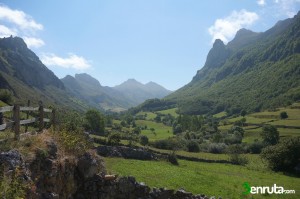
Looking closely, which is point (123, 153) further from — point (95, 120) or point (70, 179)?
point (95, 120)

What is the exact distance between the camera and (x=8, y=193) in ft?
34.5

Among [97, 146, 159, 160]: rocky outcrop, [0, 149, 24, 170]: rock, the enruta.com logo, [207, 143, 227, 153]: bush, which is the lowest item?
the enruta.com logo

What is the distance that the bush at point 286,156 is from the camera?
2165 inches

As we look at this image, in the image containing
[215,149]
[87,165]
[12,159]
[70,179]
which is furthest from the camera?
[215,149]

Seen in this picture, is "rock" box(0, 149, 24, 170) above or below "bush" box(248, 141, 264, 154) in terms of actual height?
above

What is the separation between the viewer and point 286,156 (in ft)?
183

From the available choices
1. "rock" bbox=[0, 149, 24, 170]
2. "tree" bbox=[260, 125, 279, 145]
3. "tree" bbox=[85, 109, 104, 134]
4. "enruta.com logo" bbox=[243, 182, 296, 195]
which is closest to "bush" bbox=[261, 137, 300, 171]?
"enruta.com logo" bbox=[243, 182, 296, 195]

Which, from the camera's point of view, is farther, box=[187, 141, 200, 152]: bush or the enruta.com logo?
box=[187, 141, 200, 152]: bush

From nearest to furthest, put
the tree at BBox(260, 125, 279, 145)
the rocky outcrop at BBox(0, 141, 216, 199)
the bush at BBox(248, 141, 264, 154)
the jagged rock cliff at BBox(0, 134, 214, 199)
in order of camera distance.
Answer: the jagged rock cliff at BBox(0, 134, 214, 199), the rocky outcrop at BBox(0, 141, 216, 199), the bush at BBox(248, 141, 264, 154), the tree at BBox(260, 125, 279, 145)

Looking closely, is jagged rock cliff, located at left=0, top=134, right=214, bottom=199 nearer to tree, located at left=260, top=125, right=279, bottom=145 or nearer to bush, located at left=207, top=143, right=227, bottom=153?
bush, located at left=207, top=143, right=227, bottom=153

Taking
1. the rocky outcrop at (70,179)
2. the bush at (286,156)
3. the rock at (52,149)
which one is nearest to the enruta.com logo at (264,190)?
the rocky outcrop at (70,179)

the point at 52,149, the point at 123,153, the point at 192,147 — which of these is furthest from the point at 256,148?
the point at 52,149

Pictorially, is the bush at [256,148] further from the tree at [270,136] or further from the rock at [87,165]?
the rock at [87,165]

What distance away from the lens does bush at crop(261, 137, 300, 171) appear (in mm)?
55000
